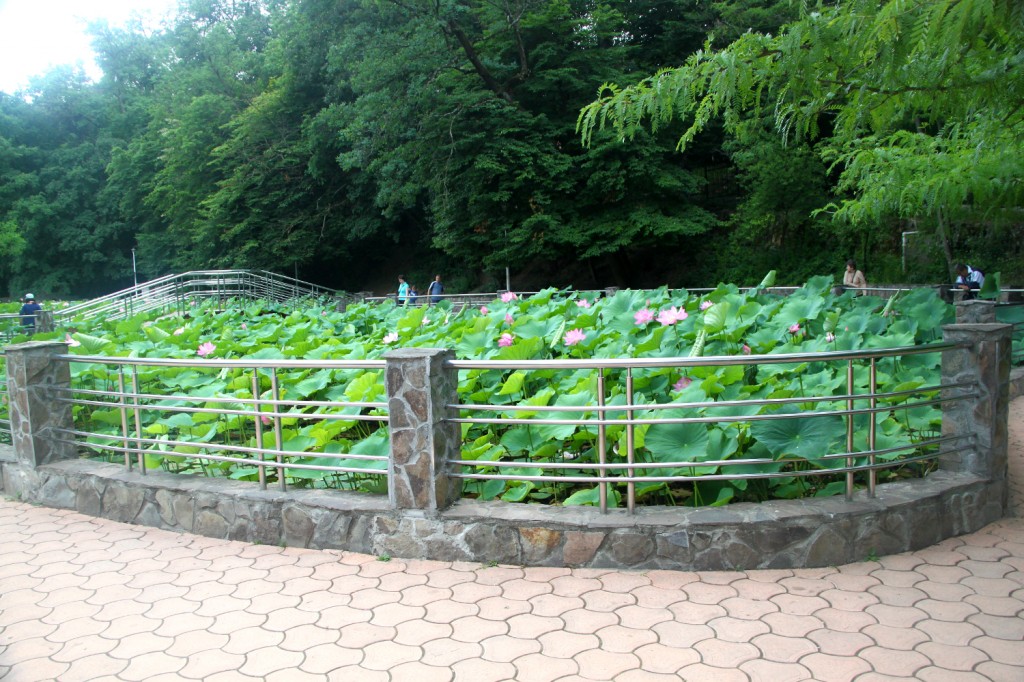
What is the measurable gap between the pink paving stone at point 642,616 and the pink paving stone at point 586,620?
4 cm

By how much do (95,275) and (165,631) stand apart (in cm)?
4582

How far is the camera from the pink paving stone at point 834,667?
8.81ft

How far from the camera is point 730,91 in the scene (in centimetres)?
356

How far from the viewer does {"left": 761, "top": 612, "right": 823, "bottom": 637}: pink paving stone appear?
3.03 meters

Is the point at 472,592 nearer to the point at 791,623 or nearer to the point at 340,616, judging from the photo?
the point at 340,616

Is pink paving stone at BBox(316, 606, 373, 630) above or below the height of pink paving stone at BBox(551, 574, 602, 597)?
above

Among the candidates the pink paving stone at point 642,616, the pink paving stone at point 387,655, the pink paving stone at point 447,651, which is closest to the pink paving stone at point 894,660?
the pink paving stone at point 642,616

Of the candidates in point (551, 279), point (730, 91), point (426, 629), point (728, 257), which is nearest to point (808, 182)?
point (728, 257)

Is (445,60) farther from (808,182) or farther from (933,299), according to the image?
(933,299)

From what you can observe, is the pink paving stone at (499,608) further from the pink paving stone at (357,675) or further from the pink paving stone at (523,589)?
the pink paving stone at (357,675)

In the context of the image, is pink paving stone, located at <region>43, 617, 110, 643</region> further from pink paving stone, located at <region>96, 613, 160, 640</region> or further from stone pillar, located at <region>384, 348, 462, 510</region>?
stone pillar, located at <region>384, 348, 462, 510</region>

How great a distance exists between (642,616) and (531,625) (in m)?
0.46

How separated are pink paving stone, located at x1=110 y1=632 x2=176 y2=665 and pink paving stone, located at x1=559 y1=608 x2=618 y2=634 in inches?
63.3

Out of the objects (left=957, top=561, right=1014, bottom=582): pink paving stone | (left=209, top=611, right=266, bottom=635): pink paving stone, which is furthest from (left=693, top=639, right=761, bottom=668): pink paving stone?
(left=209, top=611, right=266, bottom=635): pink paving stone
